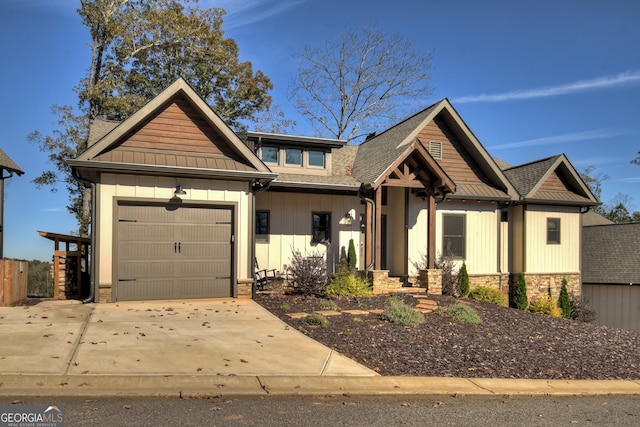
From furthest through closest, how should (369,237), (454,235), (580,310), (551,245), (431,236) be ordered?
1. (551,245)
2. (580,310)
3. (454,235)
4. (431,236)
5. (369,237)

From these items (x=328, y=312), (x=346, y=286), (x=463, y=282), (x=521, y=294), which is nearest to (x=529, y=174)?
(x=521, y=294)

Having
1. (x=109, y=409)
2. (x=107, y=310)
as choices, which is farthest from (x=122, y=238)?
(x=109, y=409)

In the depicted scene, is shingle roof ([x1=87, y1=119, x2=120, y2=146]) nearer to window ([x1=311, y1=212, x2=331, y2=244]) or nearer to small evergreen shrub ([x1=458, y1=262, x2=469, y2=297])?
window ([x1=311, y1=212, x2=331, y2=244])

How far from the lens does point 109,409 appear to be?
477 centimetres

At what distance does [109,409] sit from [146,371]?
3.86ft

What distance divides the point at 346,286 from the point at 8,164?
12.2 m

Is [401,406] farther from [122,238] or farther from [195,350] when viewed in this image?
[122,238]

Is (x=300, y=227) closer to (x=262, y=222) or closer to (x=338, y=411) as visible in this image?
(x=262, y=222)

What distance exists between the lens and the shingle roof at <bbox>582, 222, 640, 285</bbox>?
19969mm

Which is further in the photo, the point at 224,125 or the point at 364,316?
the point at 224,125

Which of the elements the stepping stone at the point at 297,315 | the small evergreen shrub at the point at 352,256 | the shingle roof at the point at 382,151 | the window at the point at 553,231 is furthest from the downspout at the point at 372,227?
the window at the point at 553,231

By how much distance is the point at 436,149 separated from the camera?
17859 millimetres

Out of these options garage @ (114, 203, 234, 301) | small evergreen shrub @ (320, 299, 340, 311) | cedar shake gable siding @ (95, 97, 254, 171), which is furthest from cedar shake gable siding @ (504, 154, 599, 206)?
garage @ (114, 203, 234, 301)

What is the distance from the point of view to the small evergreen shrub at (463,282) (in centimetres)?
1647
